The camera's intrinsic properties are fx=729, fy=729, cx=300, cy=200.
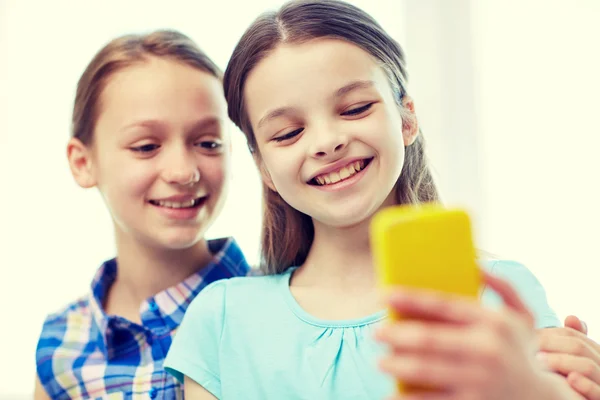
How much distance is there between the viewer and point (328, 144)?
37.6 inches

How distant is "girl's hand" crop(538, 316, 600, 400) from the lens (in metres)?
0.82

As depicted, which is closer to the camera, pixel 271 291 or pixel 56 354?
pixel 271 291

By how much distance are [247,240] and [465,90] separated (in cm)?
70

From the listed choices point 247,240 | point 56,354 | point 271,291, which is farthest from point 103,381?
point 247,240

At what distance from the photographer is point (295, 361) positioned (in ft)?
3.31

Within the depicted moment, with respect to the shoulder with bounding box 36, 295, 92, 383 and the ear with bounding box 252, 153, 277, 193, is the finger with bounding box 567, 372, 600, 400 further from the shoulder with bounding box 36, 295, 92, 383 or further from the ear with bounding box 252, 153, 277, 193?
the shoulder with bounding box 36, 295, 92, 383

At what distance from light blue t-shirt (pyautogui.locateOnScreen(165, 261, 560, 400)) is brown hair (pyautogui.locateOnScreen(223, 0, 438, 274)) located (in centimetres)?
6

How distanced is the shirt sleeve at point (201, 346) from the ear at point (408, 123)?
37 centimetres

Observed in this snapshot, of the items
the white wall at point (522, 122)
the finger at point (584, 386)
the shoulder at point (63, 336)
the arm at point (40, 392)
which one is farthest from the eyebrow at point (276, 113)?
the white wall at point (522, 122)

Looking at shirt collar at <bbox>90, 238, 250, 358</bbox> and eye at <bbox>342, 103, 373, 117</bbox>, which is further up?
eye at <bbox>342, 103, 373, 117</bbox>

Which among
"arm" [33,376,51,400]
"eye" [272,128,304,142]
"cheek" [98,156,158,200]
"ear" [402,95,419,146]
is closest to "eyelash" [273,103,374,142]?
"eye" [272,128,304,142]

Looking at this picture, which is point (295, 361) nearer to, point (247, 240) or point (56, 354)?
point (56, 354)

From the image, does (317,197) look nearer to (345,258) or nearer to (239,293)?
(345,258)

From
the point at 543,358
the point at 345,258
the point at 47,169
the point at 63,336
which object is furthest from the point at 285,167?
the point at 47,169
